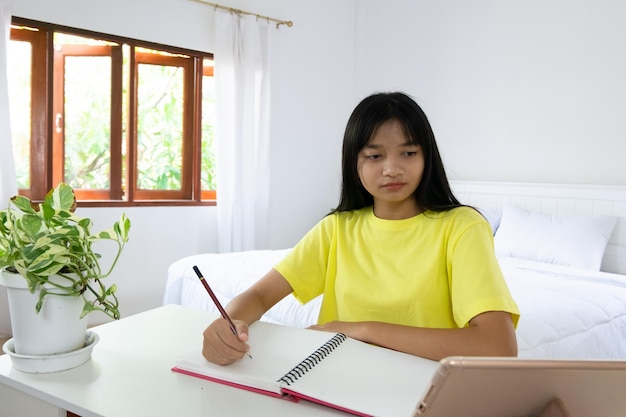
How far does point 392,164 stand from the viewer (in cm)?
118

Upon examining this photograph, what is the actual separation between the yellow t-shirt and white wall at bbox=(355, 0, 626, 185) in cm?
261

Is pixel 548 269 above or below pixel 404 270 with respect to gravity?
below

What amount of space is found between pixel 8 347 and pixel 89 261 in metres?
0.19

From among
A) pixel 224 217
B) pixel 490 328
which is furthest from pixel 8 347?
pixel 224 217

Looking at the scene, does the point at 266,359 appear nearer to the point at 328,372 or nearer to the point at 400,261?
the point at 328,372

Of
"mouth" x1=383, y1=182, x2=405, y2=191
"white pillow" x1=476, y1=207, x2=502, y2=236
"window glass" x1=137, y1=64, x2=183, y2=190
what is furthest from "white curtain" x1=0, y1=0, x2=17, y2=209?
"white pillow" x1=476, y1=207, x2=502, y2=236

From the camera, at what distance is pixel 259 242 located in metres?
4.35

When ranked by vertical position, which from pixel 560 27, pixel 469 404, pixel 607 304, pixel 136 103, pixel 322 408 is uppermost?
pixel 560 27

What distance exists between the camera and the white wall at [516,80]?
11.0ft

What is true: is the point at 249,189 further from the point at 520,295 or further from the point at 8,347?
the point at 8,347

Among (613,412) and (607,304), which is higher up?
(613,412)

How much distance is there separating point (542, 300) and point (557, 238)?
1.08m

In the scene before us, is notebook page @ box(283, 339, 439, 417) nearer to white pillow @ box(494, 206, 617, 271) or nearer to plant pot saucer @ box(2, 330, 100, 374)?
plant pot saucer @ box(2, 330, 100, 374)

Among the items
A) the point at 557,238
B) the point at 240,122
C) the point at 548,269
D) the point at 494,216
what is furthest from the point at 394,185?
the point at 240,122
